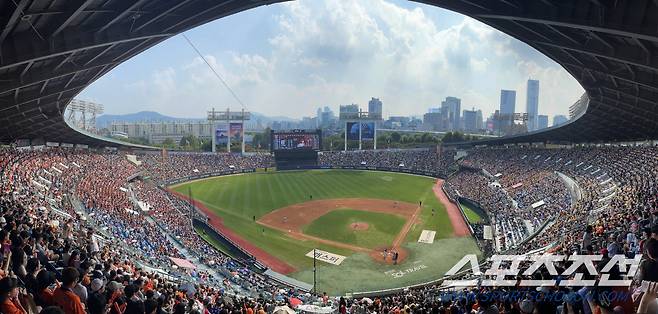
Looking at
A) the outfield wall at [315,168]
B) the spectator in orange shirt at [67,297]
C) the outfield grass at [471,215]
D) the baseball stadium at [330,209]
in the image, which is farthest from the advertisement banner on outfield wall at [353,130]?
the spectator in orange shirt at [67,297]

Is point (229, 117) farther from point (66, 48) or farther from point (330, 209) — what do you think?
point (66, 48)

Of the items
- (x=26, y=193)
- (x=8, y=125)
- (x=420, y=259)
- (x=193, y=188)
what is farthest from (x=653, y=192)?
(x=193, y=188)

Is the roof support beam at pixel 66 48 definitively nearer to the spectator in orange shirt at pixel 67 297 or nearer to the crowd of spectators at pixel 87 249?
the crowd of spectators at pixel 87 249

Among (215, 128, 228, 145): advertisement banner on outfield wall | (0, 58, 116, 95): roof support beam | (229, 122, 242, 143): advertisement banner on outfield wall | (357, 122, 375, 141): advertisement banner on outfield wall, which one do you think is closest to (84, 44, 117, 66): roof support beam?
(0, 58, 116, 95): roof support beam

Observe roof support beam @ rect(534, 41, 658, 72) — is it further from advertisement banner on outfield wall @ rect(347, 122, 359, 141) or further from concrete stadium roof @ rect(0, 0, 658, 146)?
advertisement banner on outfield wall @ rect(347, 122, 359, 141)

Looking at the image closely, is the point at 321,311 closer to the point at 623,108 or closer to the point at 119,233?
the point at 119,233
